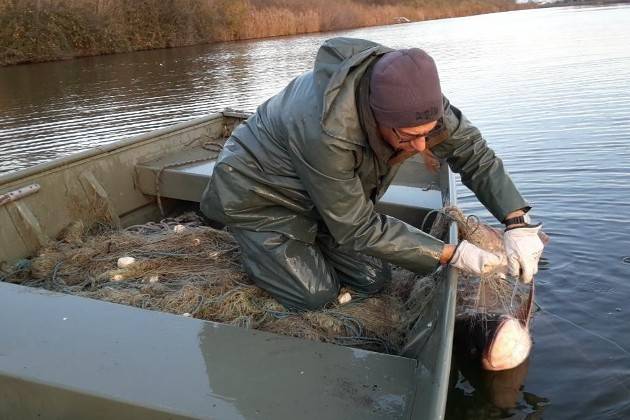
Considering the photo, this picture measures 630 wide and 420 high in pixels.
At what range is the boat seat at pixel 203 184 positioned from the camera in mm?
4301

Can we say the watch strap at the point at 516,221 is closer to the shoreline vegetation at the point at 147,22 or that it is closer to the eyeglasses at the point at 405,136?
the eyeglasses at the point at 405,136

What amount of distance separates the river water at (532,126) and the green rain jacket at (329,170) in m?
1.28

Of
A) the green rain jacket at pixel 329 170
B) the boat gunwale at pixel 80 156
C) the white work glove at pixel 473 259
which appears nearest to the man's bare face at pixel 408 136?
the green rain jacket at pixel 329 170

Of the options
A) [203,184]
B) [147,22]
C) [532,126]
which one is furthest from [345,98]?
[147,22]

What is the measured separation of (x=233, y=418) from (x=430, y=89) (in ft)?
4.97

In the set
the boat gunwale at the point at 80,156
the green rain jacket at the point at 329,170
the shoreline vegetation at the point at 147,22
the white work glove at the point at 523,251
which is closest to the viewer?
the green rain jacket at the point at 329,170

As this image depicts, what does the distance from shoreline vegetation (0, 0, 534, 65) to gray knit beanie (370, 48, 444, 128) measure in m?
24.3

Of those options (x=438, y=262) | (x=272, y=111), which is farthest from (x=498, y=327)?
(x=272, y=111)

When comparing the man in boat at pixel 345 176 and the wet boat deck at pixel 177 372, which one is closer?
the wet boat deck at pixel 177 372

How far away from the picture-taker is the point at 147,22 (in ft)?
91.0

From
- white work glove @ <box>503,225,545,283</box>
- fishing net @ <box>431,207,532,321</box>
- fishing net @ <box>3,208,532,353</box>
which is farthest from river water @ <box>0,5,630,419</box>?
white work glove @ <box>503,225,545,283</box>

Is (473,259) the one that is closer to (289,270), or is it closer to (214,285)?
(289,270)

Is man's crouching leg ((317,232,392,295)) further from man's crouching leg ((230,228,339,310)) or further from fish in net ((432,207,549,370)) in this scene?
fish in net ((432,207,549,370))

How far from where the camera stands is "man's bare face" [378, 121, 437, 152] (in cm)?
250
